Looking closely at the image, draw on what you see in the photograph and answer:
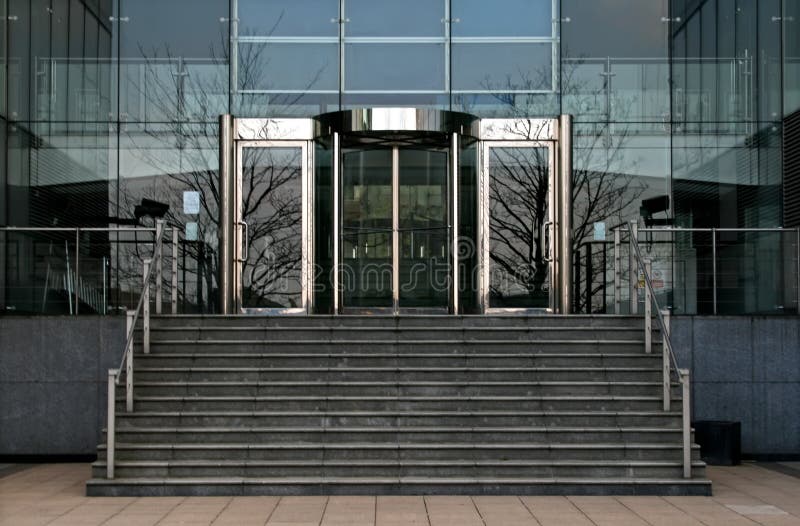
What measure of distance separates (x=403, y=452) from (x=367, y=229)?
554 centimetres

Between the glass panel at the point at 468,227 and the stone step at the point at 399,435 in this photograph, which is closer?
the stone step at the point at 399,435

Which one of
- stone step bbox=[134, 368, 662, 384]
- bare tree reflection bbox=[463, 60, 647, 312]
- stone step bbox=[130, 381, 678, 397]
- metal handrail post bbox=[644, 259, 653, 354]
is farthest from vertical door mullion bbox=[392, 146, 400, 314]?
metal handrail post bbox=[644, 259, 653, 354]

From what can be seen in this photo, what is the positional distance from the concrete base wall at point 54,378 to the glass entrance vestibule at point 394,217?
269cm

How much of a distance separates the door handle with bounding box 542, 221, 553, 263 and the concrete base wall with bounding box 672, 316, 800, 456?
2.71 metres

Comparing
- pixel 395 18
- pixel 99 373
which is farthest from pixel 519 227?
pixel 99 373

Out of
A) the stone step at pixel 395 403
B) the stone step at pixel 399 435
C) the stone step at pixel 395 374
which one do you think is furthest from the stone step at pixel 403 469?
the stone step at pixel 395 374

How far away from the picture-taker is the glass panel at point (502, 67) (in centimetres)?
1570

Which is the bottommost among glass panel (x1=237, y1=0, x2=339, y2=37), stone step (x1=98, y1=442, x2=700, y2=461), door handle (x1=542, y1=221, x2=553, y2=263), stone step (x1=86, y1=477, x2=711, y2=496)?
stone step (x1=86, y1=477, x2=711, y2=496)

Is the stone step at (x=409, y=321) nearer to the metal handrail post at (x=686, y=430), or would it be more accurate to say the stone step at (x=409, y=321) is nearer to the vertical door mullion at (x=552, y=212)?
the metal handrail post at (x=686, y=430)

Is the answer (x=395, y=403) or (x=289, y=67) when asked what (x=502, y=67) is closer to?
(x=289, y=67)

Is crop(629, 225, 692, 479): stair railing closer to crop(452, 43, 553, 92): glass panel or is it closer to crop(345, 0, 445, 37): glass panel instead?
crop(452, 43, 553, 92): glass panel

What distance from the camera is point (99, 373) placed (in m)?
12.8

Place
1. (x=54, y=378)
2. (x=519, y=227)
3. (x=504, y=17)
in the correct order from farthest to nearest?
1. (x=504, y=17)
2. (x=519, y=227)
3. (x=54, y=378)

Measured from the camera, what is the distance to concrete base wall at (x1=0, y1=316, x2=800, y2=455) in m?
12.7
